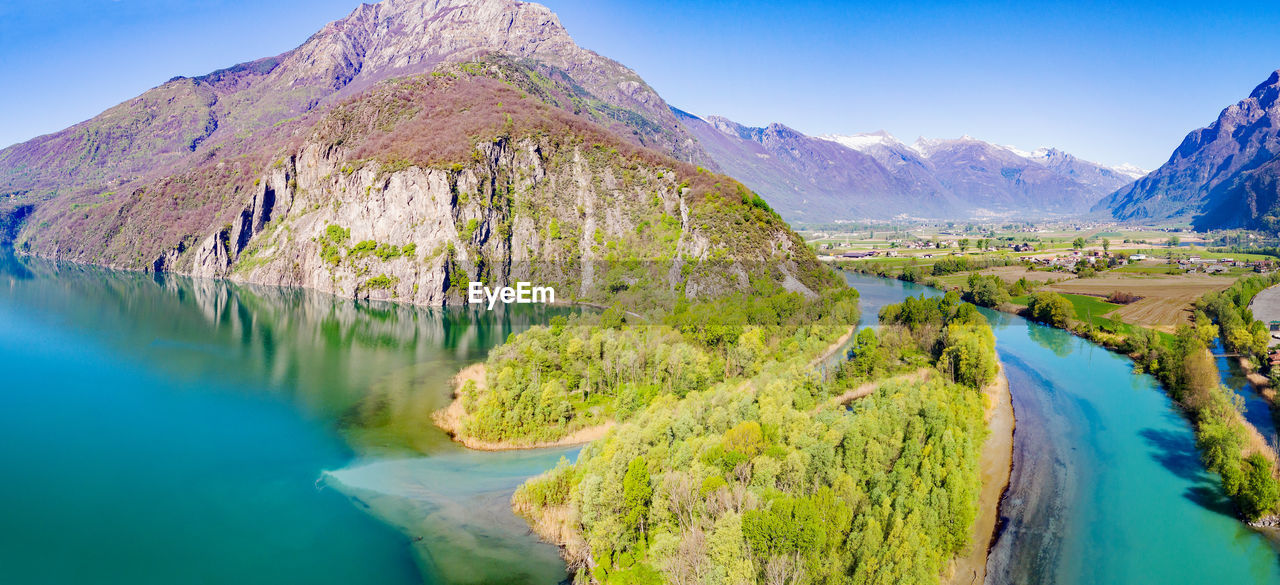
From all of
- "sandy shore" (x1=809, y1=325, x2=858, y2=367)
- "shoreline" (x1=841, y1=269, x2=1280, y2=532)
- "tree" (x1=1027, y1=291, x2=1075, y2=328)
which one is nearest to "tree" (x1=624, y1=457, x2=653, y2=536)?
"shoreline" (x1=841, y1=269, x2=1280, y2=532)

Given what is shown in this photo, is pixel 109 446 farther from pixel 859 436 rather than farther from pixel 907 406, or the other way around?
pixel 907 406

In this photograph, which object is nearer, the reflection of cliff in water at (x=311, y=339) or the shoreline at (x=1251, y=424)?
the shoreline at (x=1251, y=424)

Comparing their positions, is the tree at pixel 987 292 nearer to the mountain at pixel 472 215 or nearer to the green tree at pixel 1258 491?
the mountain at pixel 472 215

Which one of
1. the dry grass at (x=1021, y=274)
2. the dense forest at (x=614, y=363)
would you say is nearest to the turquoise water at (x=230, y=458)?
the dense forest at (x=614, y=363)

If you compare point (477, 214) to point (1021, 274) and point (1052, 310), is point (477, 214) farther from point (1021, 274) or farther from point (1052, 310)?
point (1021, 274)

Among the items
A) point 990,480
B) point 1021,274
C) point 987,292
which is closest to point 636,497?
point 990,480

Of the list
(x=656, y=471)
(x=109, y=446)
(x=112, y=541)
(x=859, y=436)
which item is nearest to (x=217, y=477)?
(x=112, y=541)
